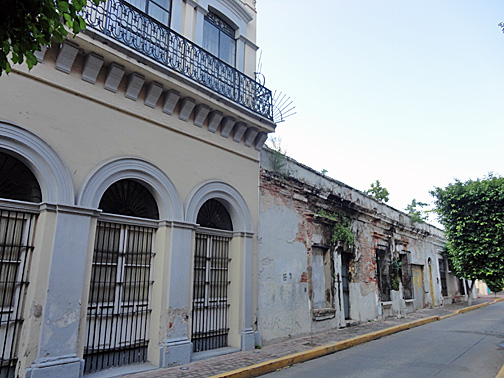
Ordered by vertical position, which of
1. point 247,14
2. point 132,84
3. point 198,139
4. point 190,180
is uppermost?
point 247,14

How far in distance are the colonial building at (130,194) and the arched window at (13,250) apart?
15mm

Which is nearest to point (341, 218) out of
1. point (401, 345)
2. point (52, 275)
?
point (401, 345)

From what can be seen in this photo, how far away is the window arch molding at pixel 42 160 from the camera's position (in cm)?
479

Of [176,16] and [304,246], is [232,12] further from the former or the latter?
[304,246]

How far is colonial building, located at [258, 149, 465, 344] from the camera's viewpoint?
865 centimetres

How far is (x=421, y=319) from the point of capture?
13.2 m

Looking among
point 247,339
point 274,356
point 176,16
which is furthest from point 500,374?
point 176,16

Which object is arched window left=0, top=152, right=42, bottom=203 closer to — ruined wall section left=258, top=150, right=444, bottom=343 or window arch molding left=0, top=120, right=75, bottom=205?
window arch molding left=0, top=120, right=75, bottom=205

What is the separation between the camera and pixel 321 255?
10672mm

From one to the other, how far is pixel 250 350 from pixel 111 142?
490 cm

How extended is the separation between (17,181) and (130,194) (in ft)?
5.71

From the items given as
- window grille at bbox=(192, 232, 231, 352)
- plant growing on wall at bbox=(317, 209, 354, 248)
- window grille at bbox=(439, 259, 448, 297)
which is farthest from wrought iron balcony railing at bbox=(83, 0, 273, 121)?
window grille at bbox=(439, 259, 448, 297)

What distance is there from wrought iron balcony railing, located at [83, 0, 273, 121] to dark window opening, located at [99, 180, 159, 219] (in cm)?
225

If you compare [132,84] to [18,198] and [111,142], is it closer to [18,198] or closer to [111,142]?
[111,142]
